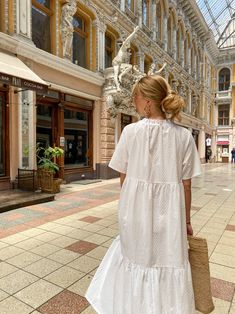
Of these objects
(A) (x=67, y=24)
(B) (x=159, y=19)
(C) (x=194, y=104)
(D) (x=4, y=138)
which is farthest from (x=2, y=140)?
(C) (x=194, y=104)

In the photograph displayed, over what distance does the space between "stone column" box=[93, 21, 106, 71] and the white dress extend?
1009 centimetres

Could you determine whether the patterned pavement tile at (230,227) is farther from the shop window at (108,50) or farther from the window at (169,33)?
the window at (169,33)

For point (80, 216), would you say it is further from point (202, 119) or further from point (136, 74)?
point (202, 119)

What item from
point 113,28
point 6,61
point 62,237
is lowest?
point 62,237

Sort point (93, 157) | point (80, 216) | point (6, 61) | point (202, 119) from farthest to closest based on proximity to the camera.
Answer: point (202, 119)
point (93, 157)
point (6, 61)
point (80, 216)

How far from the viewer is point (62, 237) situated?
407 cm

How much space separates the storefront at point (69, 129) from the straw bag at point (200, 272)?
7655mm

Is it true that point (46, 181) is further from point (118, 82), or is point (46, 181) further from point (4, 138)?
point (118, 82)

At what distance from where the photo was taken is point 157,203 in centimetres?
167

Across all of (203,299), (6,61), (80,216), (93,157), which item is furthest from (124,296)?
(93,157)

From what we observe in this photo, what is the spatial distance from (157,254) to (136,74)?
37.8 feet

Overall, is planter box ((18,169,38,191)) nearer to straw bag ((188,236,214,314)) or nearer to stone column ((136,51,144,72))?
straw bag ((188,236,214,314))

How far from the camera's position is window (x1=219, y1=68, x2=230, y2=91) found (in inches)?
1296

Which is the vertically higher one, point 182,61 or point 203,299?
point 182,61
